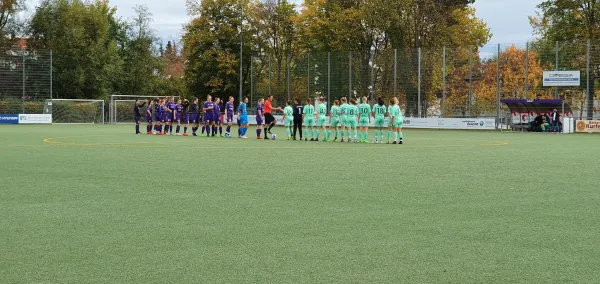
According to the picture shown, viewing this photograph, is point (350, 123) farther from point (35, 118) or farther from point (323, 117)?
point (35, 118)

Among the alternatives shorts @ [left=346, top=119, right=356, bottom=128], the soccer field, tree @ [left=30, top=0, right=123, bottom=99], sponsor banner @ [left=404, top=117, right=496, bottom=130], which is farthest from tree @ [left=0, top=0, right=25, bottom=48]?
the soccer field

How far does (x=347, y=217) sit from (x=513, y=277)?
296 centimetres

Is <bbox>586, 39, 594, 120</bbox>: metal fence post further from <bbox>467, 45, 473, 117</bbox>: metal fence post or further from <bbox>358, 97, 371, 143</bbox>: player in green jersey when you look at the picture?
<bbox>358, 97, 371, 143</bbox>: player in green jersey

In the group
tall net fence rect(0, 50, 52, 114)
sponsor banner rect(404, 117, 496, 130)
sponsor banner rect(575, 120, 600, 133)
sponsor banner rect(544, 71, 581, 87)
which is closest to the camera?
sponsor banner rect(575, 120, 600, 133)

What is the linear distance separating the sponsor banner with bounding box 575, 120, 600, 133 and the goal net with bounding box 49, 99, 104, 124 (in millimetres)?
36688

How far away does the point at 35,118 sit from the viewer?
52750mm

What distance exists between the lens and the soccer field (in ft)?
18.1

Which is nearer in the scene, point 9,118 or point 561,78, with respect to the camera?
point 561,78

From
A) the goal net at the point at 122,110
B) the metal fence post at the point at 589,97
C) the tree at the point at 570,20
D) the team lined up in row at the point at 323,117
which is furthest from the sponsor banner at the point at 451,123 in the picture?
the goal net at the point at 122,110

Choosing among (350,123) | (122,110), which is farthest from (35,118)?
(350,123)

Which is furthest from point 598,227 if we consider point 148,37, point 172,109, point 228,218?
point 148,37

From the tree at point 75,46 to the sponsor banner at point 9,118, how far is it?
15230 millimetres

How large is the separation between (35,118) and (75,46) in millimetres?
17317

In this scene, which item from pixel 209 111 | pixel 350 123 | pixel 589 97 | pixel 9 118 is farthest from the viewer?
pixel 9 118
